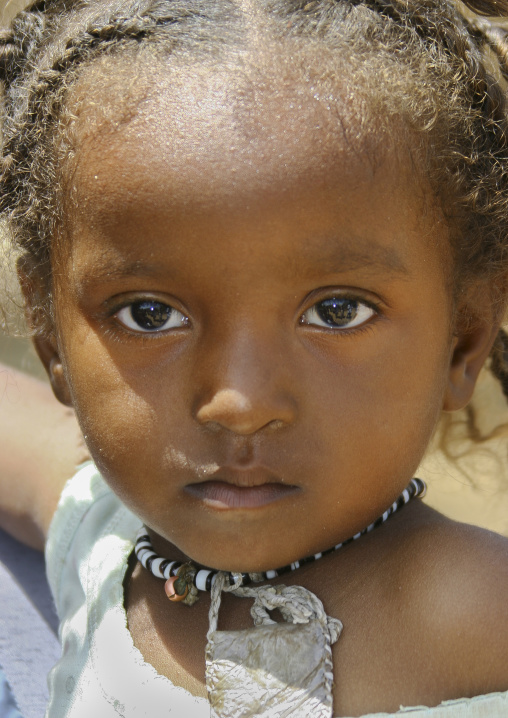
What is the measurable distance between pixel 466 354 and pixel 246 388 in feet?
1.65

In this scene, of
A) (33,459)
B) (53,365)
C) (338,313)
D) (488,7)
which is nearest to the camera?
(338,313)

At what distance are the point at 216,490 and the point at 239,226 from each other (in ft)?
1.19

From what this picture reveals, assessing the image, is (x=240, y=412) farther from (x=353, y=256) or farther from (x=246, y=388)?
(x=353, y=256)

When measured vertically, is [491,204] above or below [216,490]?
above

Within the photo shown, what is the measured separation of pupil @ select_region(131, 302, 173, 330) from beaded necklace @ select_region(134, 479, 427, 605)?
0.41 m

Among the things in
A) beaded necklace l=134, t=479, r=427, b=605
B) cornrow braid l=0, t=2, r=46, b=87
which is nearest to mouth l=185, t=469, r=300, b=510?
beaded necklace l=134, t=479, r=427, b=605

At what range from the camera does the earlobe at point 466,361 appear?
57.6 inches

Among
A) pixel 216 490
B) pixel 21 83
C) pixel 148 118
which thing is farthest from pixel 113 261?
pixel 21 83

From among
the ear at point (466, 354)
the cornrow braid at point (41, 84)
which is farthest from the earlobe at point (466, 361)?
the cornrow braid at point (41, 84)

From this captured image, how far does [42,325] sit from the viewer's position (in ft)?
5.29

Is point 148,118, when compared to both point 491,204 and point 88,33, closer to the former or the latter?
point 88,33

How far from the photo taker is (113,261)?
1.24 meters

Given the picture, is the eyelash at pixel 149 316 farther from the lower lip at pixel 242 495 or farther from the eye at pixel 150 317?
the lower lip at pixel 242 495

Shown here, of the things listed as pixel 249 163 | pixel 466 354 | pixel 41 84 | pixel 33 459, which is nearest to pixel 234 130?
pixel 249 163
